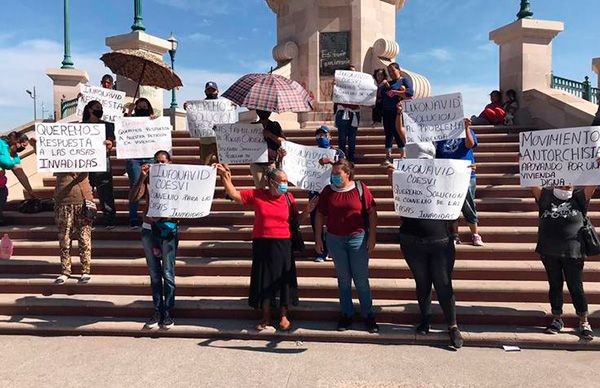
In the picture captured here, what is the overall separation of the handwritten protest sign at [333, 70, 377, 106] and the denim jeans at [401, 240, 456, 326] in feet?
13.6

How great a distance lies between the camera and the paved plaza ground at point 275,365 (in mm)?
3855

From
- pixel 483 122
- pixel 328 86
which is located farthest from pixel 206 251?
pixel 328 86

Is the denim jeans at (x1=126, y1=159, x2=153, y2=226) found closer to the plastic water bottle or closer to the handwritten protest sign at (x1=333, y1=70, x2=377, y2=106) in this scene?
the plastic water bottle

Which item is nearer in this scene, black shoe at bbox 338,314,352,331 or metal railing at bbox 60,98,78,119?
black shoe at bbox 338,314,352,331

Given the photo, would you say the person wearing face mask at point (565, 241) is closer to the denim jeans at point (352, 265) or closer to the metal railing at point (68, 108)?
the denim jeans at point (352, 265)

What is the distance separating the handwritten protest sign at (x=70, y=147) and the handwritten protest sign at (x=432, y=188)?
400 centimetres

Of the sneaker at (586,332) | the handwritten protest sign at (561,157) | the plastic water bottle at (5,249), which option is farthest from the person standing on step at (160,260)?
the sneaker at (586,332)

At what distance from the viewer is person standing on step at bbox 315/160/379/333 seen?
15.4 feet

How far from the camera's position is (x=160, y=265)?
500 centimetres

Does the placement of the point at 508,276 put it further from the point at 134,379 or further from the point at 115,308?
the point at 115,308

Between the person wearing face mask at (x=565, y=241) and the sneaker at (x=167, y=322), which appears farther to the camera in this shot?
the sneaker at (x=167, y=322)

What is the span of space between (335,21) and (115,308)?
1182 cm

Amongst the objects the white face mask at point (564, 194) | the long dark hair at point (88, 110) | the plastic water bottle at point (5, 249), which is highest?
the long dark hair at point (88, 110)

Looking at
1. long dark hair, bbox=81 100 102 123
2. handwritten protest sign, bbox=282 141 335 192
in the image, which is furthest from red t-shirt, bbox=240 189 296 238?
long dark hair, bbox=81 100 102 123
